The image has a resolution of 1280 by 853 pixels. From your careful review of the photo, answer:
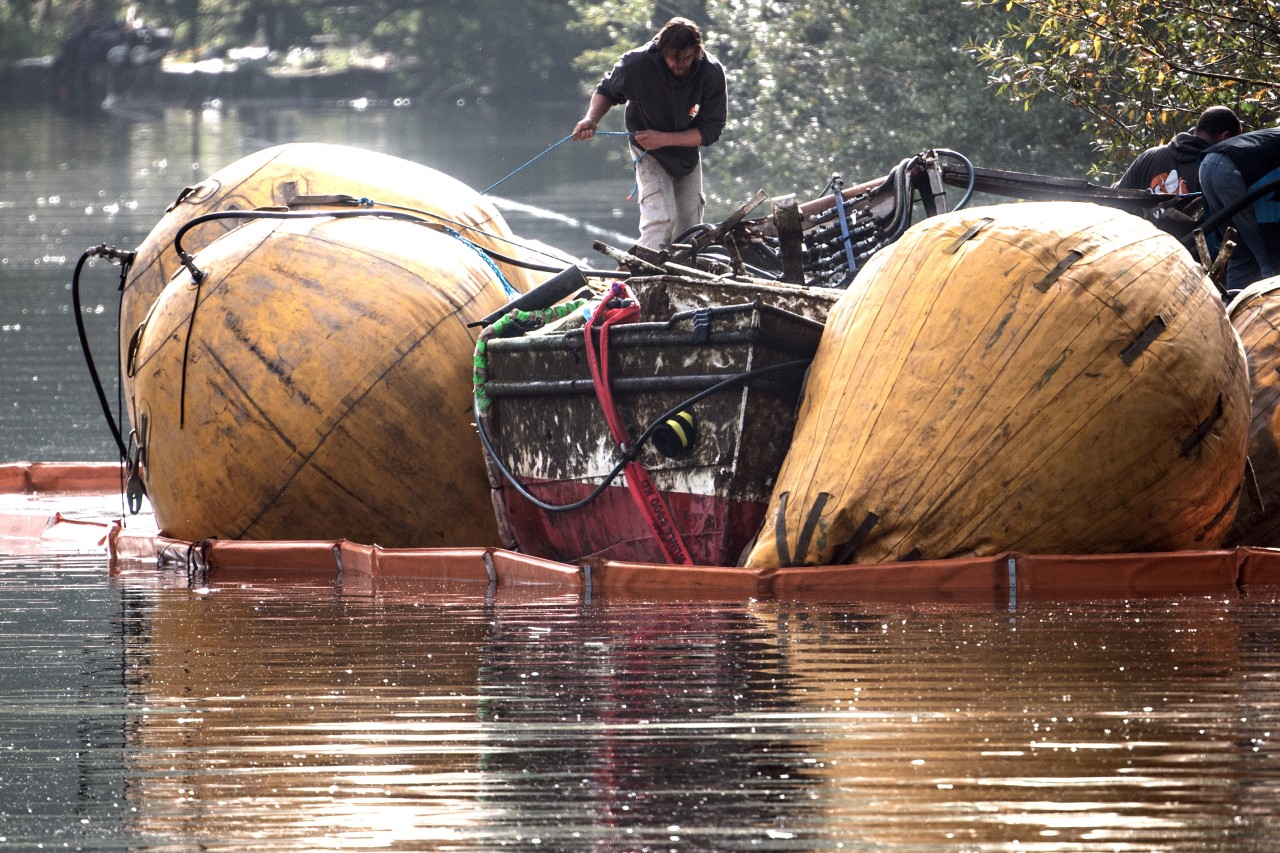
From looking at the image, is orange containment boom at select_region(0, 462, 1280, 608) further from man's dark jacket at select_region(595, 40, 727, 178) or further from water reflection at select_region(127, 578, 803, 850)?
man's dark jacket at select_region(595, 40, 727, 178)

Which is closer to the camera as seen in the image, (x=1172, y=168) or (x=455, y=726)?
(x=455, y=726)

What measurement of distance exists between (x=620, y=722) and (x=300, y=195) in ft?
17.9

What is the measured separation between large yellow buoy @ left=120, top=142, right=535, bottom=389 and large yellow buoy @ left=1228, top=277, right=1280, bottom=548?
3.40m

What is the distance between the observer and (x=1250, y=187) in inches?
398

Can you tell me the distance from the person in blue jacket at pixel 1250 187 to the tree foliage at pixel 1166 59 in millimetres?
1553

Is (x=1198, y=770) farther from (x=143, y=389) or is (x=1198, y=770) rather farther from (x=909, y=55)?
(x=909, y=55)

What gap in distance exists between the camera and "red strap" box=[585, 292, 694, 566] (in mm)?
7684

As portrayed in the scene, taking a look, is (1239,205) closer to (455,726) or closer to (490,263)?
(490,263)

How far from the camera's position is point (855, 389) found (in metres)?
7.24

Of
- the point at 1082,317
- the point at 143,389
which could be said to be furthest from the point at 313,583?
the point at 1082,317

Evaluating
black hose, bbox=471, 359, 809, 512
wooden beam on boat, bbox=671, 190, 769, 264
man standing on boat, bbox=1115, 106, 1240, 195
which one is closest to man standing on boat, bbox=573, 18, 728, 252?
wooden beam on boat, bbox=671, 190, 769, 264

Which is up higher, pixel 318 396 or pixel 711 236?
pixel 711 236

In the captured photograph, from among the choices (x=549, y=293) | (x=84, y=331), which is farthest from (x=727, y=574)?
(x=84, y=331)

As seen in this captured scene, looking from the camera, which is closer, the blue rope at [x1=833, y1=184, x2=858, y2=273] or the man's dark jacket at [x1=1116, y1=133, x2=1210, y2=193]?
the blue rope at [x1=833, y1=184, x2=858, y2=273]
